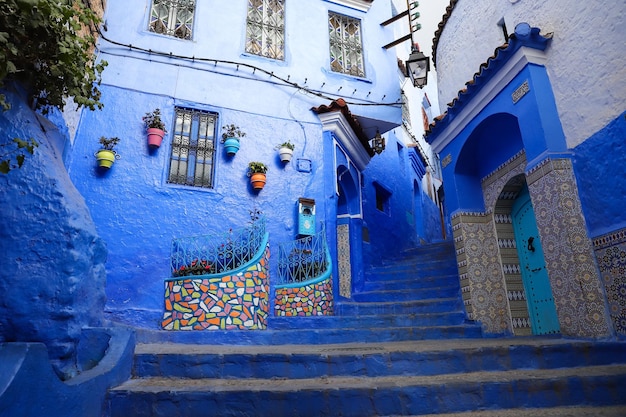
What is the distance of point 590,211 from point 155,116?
6496 millimetres

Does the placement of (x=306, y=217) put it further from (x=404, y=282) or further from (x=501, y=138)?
(x=501, y=138)

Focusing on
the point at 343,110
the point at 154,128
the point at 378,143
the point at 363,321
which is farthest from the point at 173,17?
the point at 363,321

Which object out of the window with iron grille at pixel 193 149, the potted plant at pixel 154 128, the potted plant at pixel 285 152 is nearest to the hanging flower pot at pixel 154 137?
the potted plant at pixel 154 128

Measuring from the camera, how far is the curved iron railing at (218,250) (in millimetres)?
6355

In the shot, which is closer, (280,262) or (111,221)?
(111,221)

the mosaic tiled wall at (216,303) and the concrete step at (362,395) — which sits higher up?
the mosaic tiled wall at (216,303)

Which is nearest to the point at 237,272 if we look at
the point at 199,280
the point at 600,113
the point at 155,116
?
the point at 199,280

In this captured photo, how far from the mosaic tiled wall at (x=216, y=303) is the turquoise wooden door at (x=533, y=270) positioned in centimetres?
386

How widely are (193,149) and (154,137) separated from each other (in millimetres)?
701

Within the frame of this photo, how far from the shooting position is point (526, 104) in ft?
16.4

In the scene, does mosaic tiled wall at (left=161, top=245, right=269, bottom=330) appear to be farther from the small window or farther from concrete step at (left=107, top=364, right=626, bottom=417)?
the small window

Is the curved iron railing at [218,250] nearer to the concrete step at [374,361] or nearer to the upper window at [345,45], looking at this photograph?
the concrete step at [374,361]

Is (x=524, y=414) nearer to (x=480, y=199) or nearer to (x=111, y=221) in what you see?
(x=480, y=199)

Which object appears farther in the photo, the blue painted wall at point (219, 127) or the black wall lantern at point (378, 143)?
the black wall lantern at point (378, 143)
